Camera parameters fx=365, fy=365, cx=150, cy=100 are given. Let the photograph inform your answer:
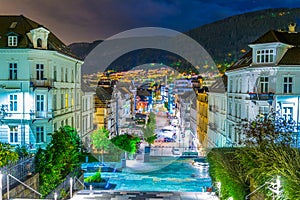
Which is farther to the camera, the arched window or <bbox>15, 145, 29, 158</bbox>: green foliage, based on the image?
the arched window

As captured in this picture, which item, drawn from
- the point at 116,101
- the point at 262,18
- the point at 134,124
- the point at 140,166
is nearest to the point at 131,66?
the point at 262,18

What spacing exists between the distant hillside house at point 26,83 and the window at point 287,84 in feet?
46.5

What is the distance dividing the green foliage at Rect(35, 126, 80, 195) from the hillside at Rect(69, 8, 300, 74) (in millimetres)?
95164

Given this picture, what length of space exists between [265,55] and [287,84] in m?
2.24

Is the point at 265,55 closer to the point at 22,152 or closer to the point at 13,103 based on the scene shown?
the point at 22,152

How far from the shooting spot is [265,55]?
22688 mm

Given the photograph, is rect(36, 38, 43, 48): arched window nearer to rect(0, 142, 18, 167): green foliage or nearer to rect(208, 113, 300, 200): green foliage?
rect(0, 142, 18, 167): green foliage

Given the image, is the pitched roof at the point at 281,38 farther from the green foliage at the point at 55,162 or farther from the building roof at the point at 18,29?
the green foliage at the point at 55,162

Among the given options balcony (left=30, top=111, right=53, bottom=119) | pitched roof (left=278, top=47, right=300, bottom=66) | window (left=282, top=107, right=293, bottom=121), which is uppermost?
pitched roof (left=278, top=47, right=300, bottom=66)

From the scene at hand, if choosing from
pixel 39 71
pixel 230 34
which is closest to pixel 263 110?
pixel 39 71

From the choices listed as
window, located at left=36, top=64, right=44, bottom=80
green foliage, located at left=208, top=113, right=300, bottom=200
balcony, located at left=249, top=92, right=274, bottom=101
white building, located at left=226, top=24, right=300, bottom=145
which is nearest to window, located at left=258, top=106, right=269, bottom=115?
white building, located at left=226, top=24, right=300, bottom=145

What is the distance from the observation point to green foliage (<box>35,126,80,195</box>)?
530 inches

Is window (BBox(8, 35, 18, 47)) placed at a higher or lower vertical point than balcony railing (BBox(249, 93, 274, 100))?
higher

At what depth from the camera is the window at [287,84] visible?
22031 millimetres
